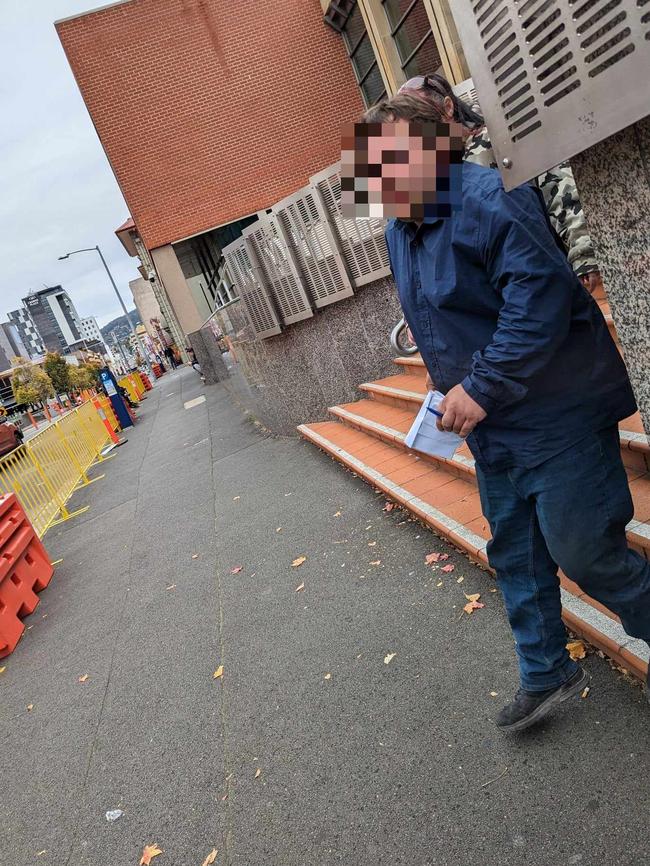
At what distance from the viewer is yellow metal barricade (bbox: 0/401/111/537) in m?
9.53

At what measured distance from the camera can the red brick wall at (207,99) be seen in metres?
16.5

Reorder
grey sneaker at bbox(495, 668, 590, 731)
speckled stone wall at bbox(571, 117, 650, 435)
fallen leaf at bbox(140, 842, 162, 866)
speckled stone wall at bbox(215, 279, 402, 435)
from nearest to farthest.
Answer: speckled stone wall at bbox(571, 117, 650, 435)
grey sneaker at bbox(495, 668, 590, 731)
fallen leaf at bbox(140, 842, 162, 866)
speckled stone wall at bbox(215, 279, 402, 435)

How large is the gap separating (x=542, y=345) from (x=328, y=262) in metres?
5.60

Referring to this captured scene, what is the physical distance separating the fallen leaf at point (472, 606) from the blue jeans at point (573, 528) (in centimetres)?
111

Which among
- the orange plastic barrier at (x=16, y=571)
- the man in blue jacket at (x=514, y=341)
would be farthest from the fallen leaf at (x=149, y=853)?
the orange plastic barrier at (x=16, y=571)

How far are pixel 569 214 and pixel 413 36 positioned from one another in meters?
9.94

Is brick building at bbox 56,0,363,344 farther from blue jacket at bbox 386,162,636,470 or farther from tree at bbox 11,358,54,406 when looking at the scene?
tree at bbox 11,358,54,406

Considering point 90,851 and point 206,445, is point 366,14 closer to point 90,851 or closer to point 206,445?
point 206,445

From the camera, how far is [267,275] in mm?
7656

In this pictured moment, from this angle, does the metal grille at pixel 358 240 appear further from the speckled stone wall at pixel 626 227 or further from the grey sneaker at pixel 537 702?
the speckled stone wall at pixel 626 227

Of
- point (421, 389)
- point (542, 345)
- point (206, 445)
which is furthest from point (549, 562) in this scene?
point (206, 445)

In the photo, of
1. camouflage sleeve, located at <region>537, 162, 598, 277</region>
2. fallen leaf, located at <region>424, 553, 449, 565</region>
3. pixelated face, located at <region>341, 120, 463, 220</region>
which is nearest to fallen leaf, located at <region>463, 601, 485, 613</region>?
fallen leaf, located at <region>424, 553, 449, 565</region>

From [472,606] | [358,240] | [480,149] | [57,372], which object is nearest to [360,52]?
[358,240]

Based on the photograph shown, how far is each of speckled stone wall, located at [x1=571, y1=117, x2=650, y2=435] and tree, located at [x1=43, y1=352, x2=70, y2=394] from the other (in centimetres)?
4131
